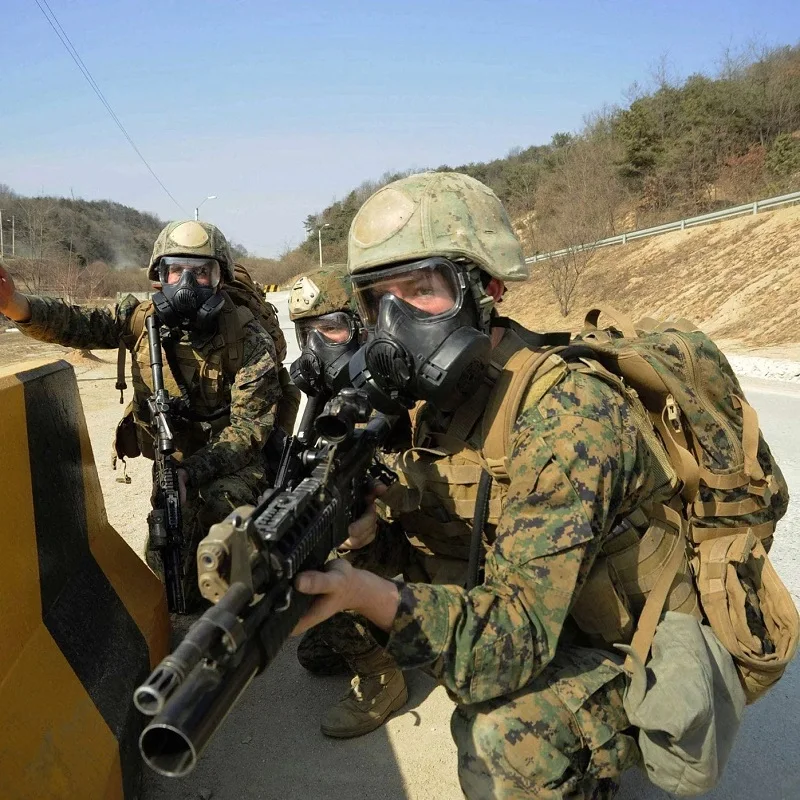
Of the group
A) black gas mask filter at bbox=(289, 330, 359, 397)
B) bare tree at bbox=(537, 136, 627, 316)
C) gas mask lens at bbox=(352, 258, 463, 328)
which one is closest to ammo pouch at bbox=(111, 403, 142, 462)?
black gas mask filter at bbox=(289, 330, 359, 397)

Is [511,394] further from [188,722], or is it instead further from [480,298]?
[188,722]

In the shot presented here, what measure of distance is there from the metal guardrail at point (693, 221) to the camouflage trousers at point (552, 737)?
20835 mm

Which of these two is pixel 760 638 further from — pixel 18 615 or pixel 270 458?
pixel 270 458

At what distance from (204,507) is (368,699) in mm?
1546

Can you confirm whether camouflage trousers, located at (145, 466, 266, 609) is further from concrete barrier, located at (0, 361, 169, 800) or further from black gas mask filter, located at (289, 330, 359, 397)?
concrete barrier, located at (0, 361, 169, 800)

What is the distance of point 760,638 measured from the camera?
2.30 meters

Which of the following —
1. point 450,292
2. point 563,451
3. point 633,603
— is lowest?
→ point 633,603

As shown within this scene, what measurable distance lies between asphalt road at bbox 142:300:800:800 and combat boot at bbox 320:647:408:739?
44 mm

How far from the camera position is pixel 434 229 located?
2301 millimetres

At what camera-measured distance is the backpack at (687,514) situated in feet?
7.06

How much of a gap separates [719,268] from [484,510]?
21974 mm

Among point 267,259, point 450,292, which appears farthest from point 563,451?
point 267,259

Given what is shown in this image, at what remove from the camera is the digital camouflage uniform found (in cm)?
184

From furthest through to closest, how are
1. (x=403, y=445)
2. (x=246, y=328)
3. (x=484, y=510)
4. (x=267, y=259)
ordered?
1. (x=267, y=259)
2. (x=246, y=328)
3. (x=403, y=445)
4. (x=484, y=510)
